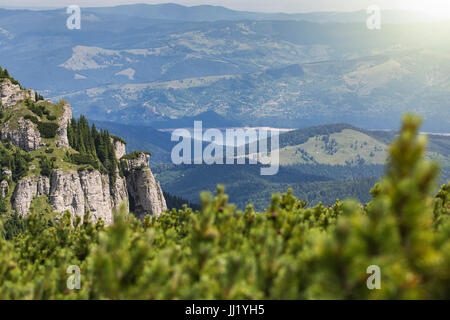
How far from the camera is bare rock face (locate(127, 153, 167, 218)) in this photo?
18262 centimetres

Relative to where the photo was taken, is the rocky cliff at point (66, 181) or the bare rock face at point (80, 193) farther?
the bare rock face at point (80, 193)

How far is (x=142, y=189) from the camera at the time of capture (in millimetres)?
183875

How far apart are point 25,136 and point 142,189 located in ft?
155

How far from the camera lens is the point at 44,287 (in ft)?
68.9

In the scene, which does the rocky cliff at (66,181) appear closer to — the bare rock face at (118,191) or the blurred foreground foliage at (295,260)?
the bare rock face at (118,191)

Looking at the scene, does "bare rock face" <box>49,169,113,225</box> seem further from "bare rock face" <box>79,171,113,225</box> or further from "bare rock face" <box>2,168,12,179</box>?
"bare rock face" <box>2,168,12,179</box>

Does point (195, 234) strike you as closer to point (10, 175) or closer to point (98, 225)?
point (98, 225)

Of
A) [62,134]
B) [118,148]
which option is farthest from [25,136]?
[118,148]

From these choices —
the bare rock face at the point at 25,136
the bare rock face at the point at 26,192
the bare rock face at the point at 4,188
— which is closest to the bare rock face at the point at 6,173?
the bare rock face at the point at 4,188

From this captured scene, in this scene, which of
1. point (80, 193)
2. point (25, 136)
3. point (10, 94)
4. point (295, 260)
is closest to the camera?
point (295, 260)

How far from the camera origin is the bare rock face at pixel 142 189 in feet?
599

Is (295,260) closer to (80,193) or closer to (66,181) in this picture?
(66,181)

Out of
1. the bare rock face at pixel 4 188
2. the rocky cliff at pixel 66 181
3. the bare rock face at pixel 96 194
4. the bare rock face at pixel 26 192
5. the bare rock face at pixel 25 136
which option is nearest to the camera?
the bare rock face at pixel 26 192

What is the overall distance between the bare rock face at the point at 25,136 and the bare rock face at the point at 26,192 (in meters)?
16.5
